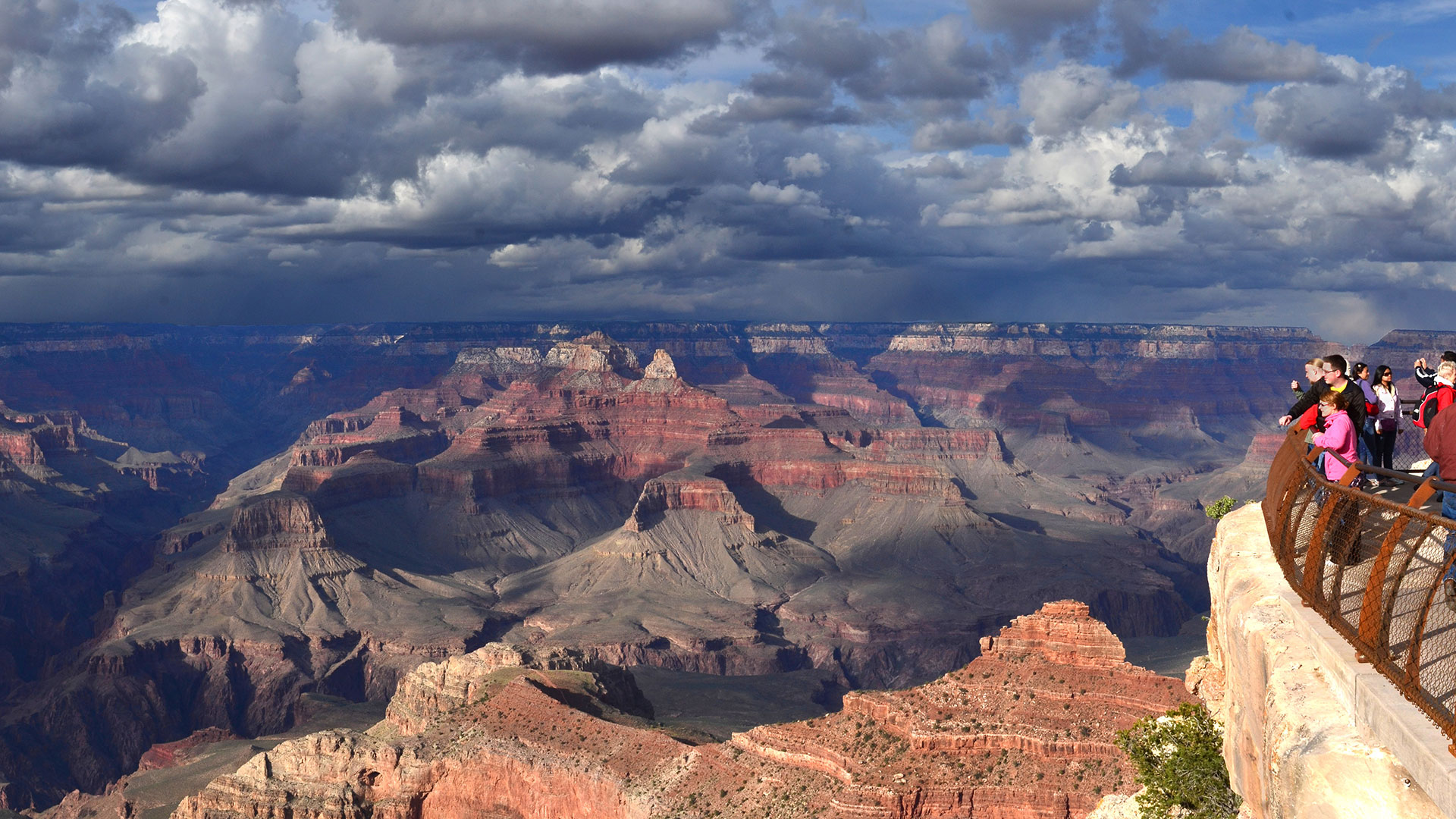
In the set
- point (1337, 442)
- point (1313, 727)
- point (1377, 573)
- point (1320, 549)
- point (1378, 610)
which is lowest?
point (1313, 727)

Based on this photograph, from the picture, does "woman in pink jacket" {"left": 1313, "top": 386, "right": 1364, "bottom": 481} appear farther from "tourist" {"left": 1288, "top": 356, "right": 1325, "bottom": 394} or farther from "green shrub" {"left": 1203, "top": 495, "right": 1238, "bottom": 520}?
"green shrub" {"left": 1203, "top": 495, "right": 1238, "bottom": 520}

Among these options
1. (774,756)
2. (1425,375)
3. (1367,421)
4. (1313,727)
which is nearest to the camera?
(1313,727)

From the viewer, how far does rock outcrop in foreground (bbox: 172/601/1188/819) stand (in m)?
56.7

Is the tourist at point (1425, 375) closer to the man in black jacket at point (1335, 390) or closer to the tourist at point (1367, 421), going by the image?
the tourist at point (1367, 421)

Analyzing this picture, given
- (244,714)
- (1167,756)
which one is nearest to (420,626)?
(244,714)

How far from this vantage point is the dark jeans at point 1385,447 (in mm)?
31188

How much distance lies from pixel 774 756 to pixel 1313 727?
163ft

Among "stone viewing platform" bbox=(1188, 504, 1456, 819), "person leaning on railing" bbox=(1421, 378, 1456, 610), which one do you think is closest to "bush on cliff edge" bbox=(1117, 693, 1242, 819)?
"stone viewing platform" bbox=(1188, 504, 1456, 819)

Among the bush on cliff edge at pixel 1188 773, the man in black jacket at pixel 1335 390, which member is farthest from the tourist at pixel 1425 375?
the bush on cliff edge at pixel 1188 773

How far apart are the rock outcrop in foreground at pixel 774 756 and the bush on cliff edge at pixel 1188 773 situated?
82.1ft

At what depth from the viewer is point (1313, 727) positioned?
1507cm

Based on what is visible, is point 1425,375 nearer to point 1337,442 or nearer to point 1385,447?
point 1385,447

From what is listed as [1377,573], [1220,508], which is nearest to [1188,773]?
[1377,573]

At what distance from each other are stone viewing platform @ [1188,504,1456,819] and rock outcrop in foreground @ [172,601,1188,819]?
3614 centimetres
